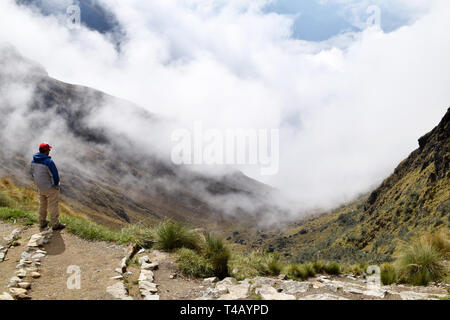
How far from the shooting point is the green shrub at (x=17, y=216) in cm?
1277

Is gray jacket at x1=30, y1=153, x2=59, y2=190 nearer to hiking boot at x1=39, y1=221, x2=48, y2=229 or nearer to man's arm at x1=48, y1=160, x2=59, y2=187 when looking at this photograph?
man's arm at x1=48, y1=160, x2=59, y2=187

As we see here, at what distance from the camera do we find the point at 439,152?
4147 cm

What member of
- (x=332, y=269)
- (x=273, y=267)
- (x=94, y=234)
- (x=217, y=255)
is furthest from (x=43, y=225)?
(x=332, y=269)

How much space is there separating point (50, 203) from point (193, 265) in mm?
6240

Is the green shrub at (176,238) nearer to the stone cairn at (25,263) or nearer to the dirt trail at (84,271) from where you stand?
the dirt trail at (84,271)

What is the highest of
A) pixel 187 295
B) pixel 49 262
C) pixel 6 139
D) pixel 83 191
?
pixel 6 139

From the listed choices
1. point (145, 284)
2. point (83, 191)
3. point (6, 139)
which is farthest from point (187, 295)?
point (6, 139)

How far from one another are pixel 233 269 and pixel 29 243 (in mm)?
7055

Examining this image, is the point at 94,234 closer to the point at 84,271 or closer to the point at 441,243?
the point at 84,271

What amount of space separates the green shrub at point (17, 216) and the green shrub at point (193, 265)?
7.43 m

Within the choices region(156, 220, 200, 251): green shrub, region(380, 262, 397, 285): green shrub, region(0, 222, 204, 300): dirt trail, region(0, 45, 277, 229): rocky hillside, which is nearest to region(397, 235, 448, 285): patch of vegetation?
region(380, 262, 397, 285): green shrub

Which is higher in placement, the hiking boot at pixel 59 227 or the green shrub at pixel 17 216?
the green shrub at pixel 17 216

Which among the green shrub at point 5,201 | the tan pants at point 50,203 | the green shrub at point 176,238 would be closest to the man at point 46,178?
the tan pants at point 50,203
